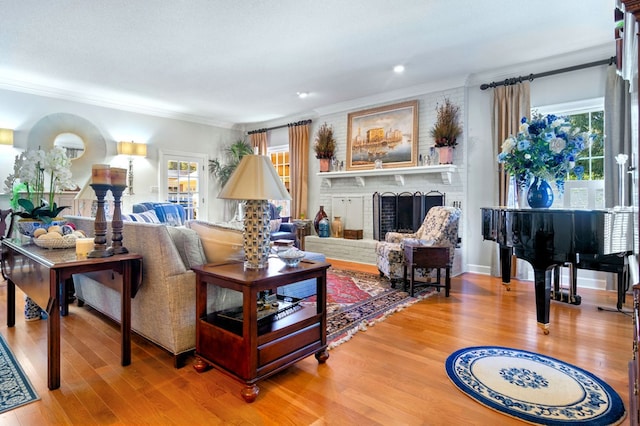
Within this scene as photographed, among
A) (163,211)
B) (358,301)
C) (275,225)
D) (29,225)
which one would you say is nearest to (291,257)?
(358,301)

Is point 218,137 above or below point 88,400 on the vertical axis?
above

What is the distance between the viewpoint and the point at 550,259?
8.02 feet

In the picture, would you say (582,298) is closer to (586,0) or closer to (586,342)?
(586,342)

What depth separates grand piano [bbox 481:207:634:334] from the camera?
2.28 metres

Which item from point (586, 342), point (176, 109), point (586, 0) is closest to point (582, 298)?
point (586, 342)

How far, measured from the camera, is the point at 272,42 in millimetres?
3795

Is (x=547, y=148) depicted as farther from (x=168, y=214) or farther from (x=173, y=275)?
(x=168, y=214)

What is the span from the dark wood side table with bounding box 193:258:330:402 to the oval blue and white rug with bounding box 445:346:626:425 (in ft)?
2.90

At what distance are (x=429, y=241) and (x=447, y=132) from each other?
72.0 inches

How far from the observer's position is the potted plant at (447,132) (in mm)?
4898

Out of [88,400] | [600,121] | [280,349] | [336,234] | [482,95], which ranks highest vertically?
[482,95]

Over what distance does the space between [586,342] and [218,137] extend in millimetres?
7076

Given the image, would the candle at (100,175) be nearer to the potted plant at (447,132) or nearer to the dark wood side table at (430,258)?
the dark wood side table at (430,258)

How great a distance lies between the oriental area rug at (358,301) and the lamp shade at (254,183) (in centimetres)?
118
